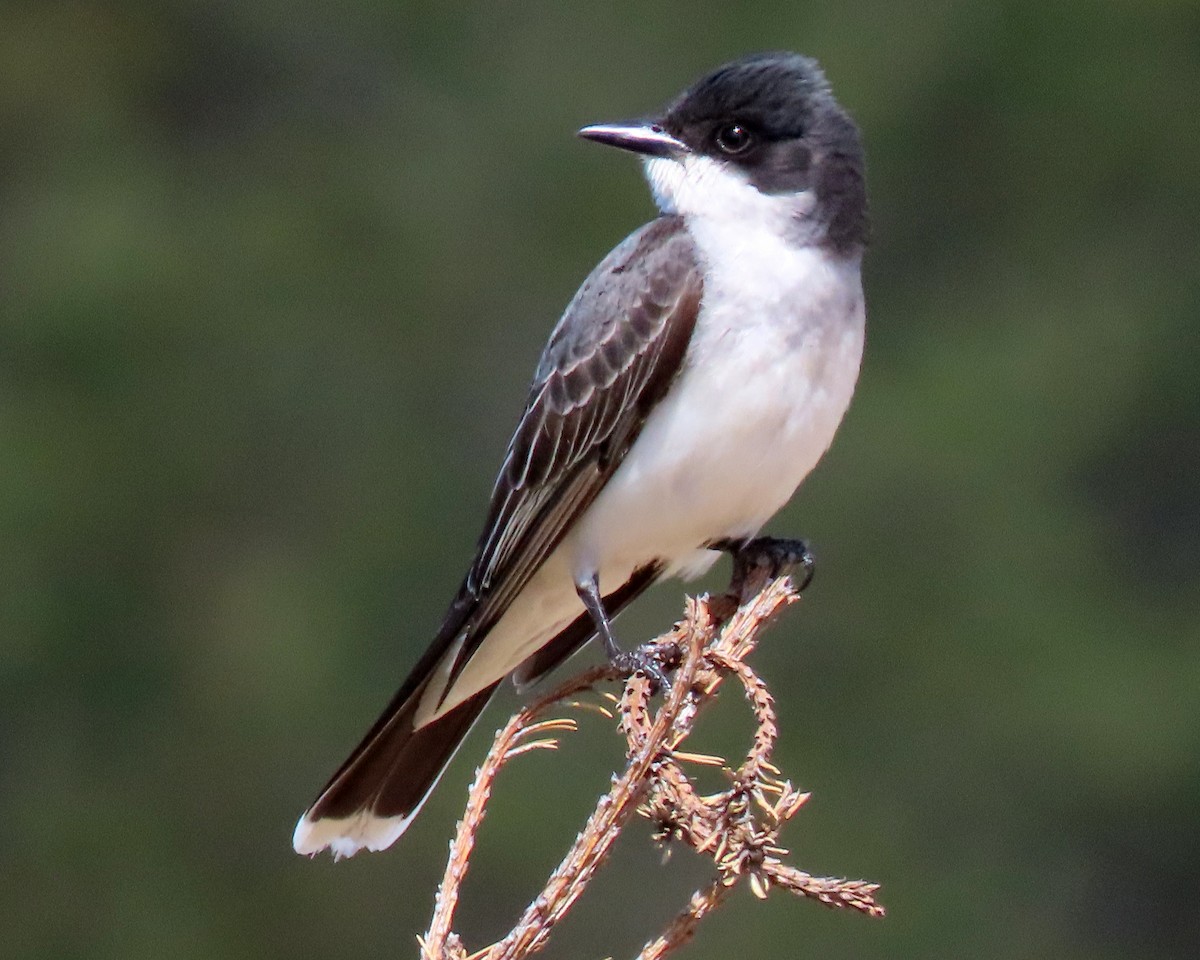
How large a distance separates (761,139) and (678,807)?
191 centimetres

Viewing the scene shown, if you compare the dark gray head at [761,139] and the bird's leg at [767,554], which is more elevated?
the dark gray head at [761,139]

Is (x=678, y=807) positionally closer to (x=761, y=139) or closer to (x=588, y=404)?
(x=588, y=404)

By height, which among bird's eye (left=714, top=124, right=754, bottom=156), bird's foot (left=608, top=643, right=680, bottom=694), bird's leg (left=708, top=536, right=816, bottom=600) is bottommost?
bird's leg (left=708, top=536, right=816, bottom=600)

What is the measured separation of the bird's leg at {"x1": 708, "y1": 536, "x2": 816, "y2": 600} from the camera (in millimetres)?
4219

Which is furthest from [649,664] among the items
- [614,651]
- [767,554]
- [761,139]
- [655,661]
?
[761,139]

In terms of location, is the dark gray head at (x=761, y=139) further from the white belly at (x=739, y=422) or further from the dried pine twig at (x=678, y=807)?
the dried pine twig at (x=678, y=807)

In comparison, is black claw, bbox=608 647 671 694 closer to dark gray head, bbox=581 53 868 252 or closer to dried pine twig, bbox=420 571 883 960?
dried pine twig, bbox=420 571 883 960

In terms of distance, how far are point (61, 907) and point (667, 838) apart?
25.5 ft

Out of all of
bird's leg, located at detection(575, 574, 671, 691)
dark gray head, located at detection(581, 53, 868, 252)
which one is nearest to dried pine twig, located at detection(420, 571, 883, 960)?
bird's leg, located at detection(575, 574, 671, 691)

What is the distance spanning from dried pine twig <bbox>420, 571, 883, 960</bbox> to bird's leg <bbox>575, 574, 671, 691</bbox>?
246 mm

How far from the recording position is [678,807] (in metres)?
2.99

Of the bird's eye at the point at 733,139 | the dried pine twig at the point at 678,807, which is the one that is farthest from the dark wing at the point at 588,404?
the dried pine twig at the point at 678,807

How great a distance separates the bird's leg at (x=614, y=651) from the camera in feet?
12.0

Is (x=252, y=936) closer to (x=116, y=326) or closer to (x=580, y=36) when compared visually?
(x=116, y=326)
